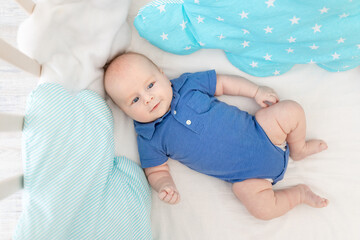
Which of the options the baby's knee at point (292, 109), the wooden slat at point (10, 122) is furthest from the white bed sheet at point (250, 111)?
the wooden slat at point (10, 122)

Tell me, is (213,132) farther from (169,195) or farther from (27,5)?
(27,5)

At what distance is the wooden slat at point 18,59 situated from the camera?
2.33 ft

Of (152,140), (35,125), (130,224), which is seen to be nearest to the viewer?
(35,125)

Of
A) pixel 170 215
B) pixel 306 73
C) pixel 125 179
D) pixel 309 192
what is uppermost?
pixel 306 73

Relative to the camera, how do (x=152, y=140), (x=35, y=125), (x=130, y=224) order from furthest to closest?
1. (x=152, y=140)
2. (x=130, y=224)
3. (x=35, y=125)

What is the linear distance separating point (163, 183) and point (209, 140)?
8.2 inches

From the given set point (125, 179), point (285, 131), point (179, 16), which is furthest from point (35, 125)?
point (285, 131)

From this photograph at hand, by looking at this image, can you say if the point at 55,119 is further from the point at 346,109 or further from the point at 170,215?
the point at 346,109

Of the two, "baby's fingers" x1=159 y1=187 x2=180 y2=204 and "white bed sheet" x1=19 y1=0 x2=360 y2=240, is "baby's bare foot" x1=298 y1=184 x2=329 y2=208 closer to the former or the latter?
"white bed sheet" x1=19 y1=0 x2=360 y2=240

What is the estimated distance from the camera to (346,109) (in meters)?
1.13

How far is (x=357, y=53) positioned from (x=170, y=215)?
0.78m

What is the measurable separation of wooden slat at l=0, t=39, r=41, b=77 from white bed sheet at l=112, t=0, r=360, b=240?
318mm

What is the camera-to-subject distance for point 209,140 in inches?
41.6

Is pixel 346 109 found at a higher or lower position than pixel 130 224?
higher
